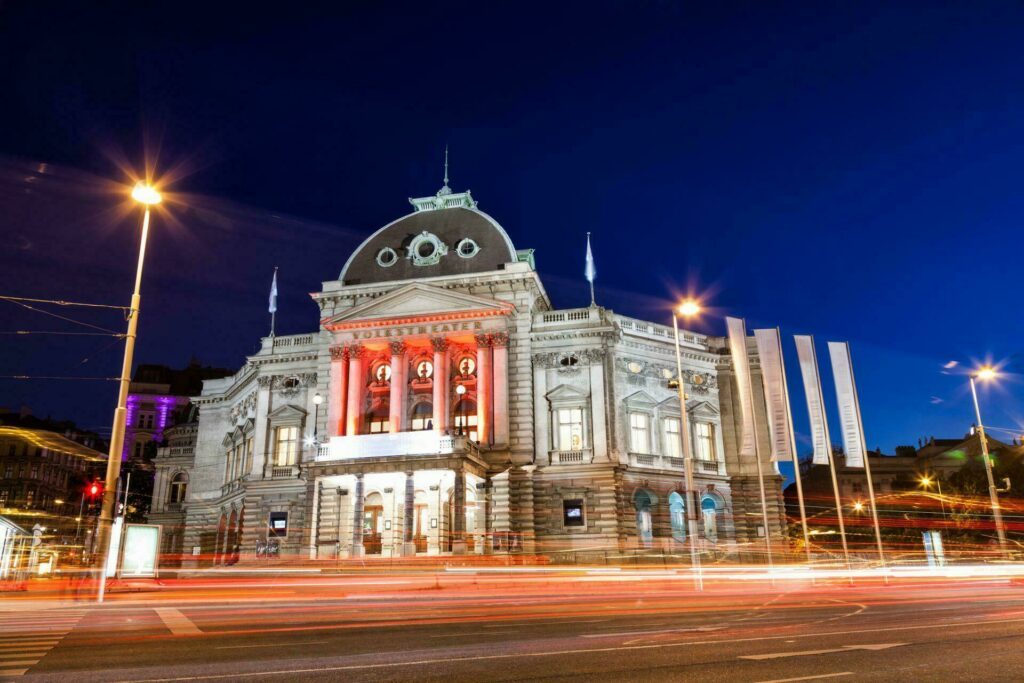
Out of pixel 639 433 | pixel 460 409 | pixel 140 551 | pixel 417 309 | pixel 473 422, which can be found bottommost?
pixel 140 551

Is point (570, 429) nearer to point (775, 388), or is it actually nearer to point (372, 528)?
point (775, 388)

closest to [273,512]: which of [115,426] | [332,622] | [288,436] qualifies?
[288,436]

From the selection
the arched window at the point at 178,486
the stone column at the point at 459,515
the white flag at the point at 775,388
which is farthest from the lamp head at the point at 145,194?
the arched window at the point at 178,486

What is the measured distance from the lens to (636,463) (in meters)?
50.5

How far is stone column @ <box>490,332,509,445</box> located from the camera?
49594 mm

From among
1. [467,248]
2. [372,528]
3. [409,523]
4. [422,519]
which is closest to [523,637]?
[409,523]

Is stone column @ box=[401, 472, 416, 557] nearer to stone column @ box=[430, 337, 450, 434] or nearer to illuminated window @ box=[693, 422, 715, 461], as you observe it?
stone column @ box=[430, 337, 450, 434]

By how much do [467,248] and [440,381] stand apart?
1094 centimetres

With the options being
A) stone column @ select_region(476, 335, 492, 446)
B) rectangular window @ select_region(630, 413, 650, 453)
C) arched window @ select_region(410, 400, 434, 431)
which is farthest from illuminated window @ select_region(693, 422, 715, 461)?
arched window @ select_region(410, 400, 434, 431)

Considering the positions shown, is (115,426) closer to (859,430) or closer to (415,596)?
(415,596)

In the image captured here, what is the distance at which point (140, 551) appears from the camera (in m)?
29.8

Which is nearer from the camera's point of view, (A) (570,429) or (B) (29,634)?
(B) (29,634)

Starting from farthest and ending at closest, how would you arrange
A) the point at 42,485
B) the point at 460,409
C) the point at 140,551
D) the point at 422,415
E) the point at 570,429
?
the point at 42,485 < the point at 422,415 < the point at 460,409 < the point at 570,429 < the point at 140,551

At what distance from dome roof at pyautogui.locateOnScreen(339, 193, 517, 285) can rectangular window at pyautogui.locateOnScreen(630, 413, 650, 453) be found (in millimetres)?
13757
